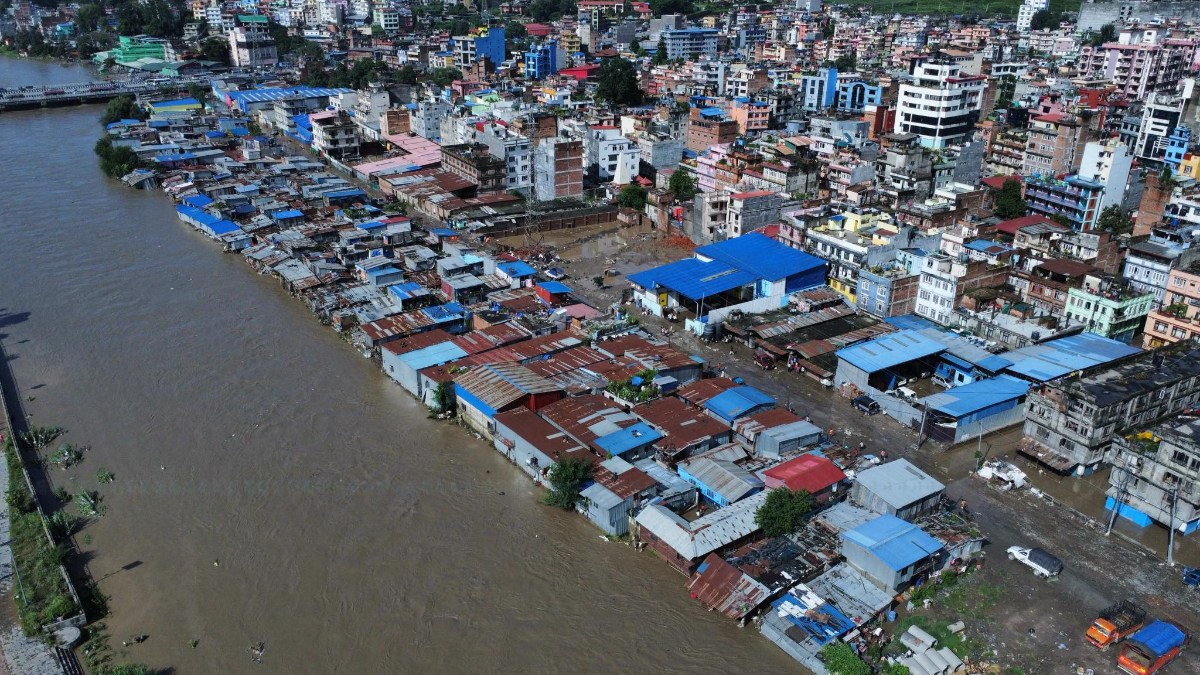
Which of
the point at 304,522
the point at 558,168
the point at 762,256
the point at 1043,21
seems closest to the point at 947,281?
the point at 762,256

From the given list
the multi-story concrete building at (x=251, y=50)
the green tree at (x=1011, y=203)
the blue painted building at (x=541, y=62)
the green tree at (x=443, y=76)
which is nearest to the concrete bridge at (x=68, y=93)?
the multi-story concrete building at (x=251, y=50)

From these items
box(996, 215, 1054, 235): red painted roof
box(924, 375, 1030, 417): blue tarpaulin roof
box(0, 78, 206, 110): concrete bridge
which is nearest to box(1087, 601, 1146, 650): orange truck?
box(924, 375, 1030, 417): blue tarpaulin roof

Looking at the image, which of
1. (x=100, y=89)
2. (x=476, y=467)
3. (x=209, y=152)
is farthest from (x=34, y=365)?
(x=100, y=89)

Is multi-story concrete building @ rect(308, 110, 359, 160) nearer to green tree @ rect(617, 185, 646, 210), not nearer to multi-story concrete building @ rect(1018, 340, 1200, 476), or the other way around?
green tree @ rect(617, 185, 646, 210)

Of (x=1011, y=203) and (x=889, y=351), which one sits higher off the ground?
(x=1011, y=203)

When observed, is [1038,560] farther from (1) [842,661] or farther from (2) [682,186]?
(2) [682,186]

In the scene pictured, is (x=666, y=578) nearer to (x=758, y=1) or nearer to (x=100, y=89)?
(x=100, y=89)
